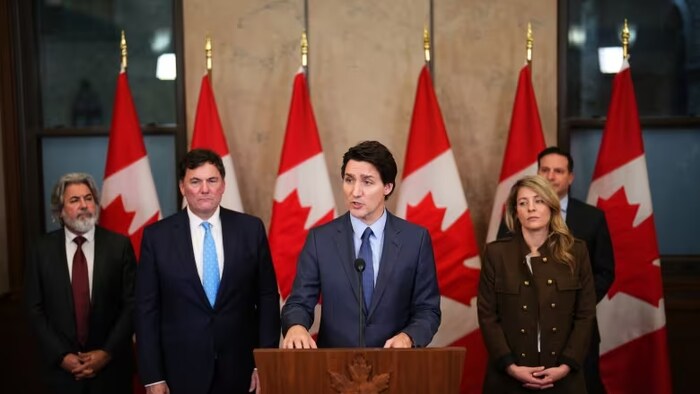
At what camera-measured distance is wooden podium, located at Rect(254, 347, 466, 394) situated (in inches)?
73.8

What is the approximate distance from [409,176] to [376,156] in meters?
1.97

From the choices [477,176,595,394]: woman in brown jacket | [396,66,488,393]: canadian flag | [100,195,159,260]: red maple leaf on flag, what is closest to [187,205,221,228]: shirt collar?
[477,176,595,394]: woman in brown jacket

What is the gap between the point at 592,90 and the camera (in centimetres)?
456

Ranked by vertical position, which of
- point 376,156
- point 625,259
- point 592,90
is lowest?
point 625,259

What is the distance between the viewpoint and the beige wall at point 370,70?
4504 millimetres

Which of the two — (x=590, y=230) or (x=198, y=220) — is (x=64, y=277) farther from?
(x=590, y=230)

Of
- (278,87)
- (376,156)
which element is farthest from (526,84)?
(376,156)

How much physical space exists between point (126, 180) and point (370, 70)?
153 centimetres

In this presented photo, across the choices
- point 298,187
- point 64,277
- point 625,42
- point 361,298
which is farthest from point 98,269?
point 625,42

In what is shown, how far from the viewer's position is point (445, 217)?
4.21 metres

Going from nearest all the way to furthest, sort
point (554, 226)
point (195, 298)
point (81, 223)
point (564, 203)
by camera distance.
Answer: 1. point (195, 298)
2. point (554, 226)
3. point (81, 223)
4. point (564, 203)

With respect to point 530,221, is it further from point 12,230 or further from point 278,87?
point 12,230

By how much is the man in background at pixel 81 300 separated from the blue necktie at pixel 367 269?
146cm

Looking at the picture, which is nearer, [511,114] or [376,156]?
[376,156]
